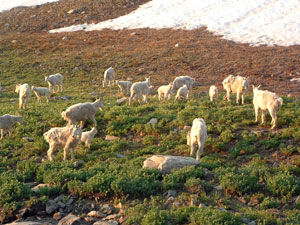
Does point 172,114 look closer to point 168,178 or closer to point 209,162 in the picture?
point 209,162

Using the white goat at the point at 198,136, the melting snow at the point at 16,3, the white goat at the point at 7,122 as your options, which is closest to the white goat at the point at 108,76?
the white goat at the point at 7,122

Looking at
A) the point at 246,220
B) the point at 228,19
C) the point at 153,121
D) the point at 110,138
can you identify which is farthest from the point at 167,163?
the point at 228,19

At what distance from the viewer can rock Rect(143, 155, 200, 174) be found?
934cm

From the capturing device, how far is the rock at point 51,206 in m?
7.43

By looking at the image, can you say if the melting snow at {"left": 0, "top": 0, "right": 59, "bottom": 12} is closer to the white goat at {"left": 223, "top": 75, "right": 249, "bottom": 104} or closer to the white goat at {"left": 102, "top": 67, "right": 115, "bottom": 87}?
the white goat at {"left": 102, "top": 67, "right": 115, "bottom": 87}

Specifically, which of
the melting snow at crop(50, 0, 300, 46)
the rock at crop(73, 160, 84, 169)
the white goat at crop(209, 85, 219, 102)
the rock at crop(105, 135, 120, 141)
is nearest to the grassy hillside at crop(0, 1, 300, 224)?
the rock at crop(73, 160, 84, 169)

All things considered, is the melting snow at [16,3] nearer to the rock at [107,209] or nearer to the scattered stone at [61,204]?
the scattered stone at [61,204]

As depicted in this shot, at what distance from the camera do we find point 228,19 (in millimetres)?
46281

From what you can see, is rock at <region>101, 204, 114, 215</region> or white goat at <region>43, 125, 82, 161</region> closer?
rock at <region>101, 204, 114, 215</region>

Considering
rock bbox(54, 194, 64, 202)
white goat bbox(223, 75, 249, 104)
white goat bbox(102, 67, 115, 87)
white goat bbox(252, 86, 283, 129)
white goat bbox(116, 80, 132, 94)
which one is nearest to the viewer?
rock bbox(54, 194, 64, 202)

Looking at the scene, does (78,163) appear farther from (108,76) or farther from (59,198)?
(108,76)

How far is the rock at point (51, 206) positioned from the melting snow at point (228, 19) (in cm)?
3465

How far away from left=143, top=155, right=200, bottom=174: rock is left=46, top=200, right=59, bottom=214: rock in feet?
9.42

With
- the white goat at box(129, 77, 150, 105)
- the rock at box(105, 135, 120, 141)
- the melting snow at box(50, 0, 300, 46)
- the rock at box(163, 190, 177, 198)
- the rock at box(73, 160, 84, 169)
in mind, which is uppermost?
the melting snow at box(50, 0, 300, 46)
